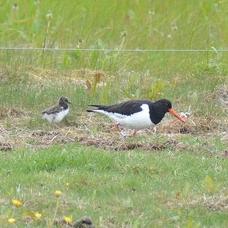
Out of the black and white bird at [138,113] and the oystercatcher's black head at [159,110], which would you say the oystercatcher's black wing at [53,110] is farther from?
the oystercatcher's black head at [159,110]

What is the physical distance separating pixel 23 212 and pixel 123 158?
221cm

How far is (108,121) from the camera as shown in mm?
12102

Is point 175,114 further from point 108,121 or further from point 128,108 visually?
point 108,121

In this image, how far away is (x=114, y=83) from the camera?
45.7 ft

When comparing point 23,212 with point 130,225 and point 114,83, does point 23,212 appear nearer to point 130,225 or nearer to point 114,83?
point 130,225

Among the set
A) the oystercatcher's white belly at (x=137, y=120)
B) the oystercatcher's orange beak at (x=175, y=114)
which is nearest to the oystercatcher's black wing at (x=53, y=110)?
the oystercatcher's white belly at (x=137, y=120)

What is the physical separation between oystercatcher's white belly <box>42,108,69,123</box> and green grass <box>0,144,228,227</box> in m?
1.45

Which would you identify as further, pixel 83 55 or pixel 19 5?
pixel 19 5

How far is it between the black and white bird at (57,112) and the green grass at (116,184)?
1.45m

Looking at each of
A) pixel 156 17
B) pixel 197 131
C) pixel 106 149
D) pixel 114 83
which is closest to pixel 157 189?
pixel 106 149

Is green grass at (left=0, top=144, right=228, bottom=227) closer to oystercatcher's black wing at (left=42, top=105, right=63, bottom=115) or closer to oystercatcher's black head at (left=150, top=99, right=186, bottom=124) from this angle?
oystercatcher's black head at (left=150, top=99, right=186, bottom=124)

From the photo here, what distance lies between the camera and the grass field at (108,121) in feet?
25.6

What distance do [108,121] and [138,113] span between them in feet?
4.71

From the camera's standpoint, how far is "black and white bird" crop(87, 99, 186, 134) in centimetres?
1070
